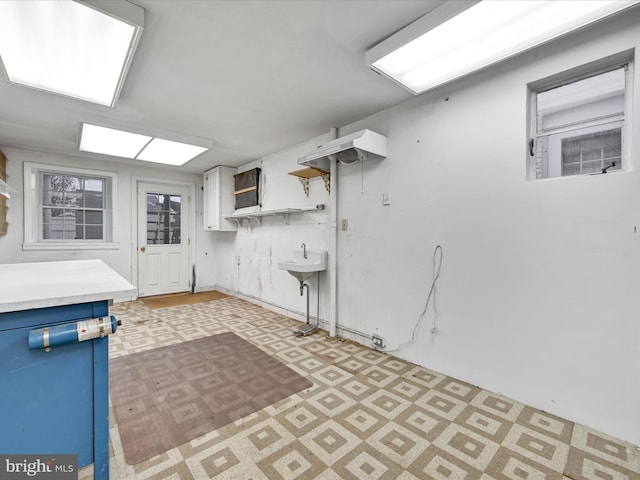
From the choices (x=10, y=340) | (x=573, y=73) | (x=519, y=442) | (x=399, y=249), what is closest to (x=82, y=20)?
(x=10, y=340)

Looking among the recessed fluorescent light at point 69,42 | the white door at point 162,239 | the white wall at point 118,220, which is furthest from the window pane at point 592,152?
the white door at point 162,239

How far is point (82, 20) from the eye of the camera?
165 centimetres

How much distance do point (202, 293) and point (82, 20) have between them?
5.18 metres

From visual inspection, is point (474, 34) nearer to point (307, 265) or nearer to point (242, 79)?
point (242, 79)

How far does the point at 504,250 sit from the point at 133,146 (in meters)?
4.49

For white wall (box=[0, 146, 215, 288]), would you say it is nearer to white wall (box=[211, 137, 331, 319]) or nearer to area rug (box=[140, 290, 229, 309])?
area rug (box=[140, 290, 229, 309])

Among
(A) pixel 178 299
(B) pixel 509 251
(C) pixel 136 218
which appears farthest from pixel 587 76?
(C) pixel 136 218

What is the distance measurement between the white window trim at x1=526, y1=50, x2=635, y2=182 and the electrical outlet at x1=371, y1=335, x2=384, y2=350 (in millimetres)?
1987

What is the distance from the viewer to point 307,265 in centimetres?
351

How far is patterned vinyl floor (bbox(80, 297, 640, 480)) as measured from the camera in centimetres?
152

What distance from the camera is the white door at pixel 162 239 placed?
18.2 feet

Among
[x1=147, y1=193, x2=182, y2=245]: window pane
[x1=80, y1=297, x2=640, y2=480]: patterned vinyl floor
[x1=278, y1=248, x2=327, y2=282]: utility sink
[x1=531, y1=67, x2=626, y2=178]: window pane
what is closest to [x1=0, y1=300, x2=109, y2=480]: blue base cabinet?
[x1=80, y1=297, x2=640, y2=480]: patterned vinyl floor

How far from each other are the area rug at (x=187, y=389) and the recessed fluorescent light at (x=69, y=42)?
2461mm

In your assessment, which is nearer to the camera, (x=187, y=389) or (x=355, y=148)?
(x=187, y=389)
